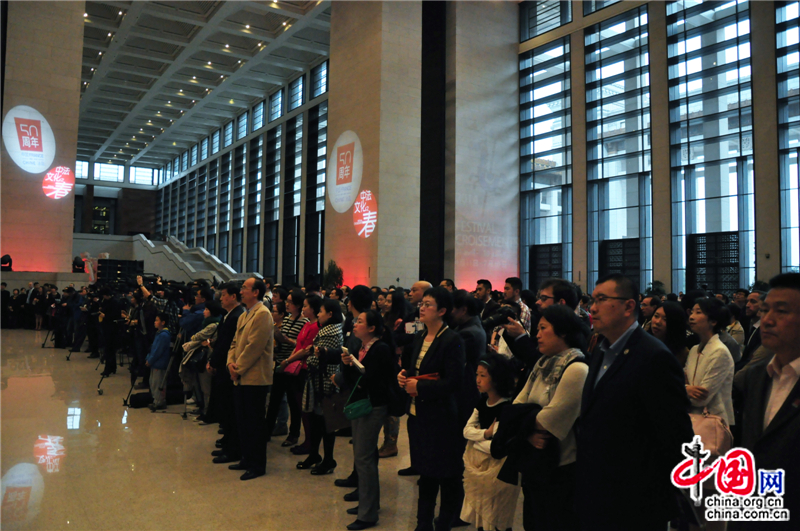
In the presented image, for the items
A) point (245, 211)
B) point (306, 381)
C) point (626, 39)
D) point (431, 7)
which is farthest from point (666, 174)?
Answer: point (245, 211)

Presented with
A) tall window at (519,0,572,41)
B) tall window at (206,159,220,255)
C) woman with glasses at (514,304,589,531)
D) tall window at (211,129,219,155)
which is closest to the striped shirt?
woman with glasses at (514,304,589,531)

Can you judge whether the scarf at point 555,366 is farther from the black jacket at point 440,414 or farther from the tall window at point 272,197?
the tall window at point 272,197

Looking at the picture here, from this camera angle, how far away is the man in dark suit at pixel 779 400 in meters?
1.77

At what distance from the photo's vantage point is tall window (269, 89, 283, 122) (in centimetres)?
3491

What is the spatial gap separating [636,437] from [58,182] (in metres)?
22.6

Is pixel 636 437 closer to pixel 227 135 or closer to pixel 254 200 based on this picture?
pixel 254 200

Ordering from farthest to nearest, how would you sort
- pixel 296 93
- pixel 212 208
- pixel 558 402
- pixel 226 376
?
pixel 212 208 < pixel 296 93 < pixel 226 376 < pixel 558 402

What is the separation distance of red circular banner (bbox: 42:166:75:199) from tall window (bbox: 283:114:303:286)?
14.0m

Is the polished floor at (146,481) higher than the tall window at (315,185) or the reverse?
the reverse

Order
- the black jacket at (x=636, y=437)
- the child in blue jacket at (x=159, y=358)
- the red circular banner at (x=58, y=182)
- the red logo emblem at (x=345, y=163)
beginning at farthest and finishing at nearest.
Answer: the red logo emblem at (x=345, y=163)
the red circular banner at (x=58, y=182)
the child in blue jacket at (x=159, y=358)
the black jacket at (x=636, y=437)

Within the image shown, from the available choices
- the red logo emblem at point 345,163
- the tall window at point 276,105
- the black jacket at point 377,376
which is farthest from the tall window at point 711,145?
the tall window at point 276,105

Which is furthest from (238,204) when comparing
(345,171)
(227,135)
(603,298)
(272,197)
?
(603,298)

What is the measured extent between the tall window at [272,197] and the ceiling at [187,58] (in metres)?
3.53

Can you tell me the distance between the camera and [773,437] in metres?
1.85
